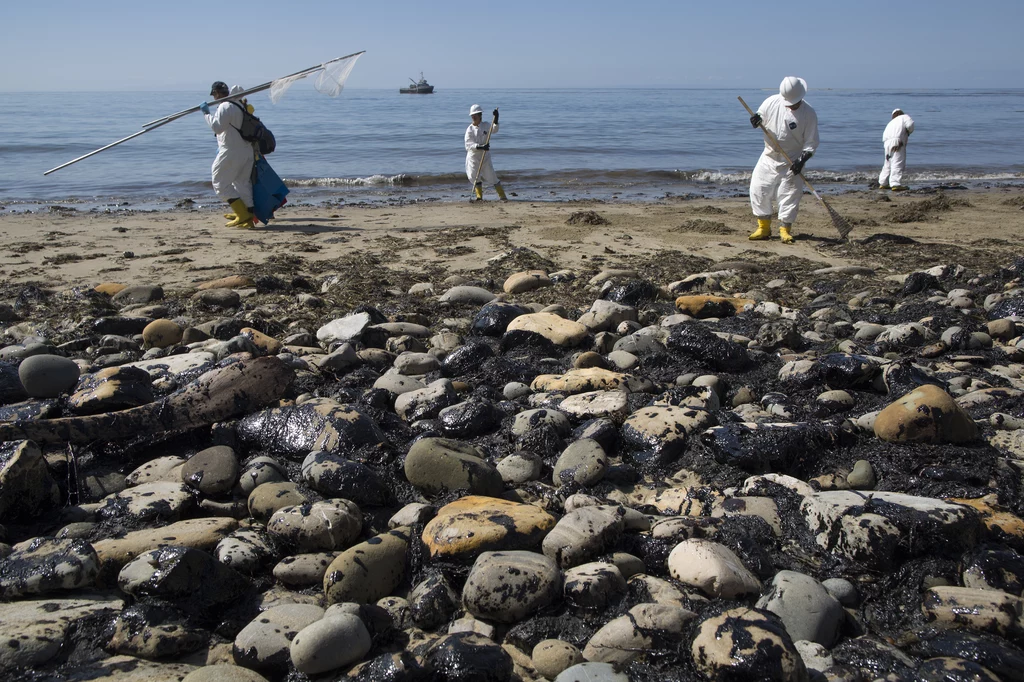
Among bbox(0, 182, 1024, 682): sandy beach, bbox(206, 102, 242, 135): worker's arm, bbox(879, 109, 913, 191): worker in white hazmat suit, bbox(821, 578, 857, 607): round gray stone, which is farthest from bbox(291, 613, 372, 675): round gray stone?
bbox(879, 109, 913, 191): worker in white hazmat suit

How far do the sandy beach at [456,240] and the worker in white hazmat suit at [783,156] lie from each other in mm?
310

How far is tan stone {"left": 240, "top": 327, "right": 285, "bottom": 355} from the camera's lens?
4.49m

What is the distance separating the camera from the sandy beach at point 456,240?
6895 mm

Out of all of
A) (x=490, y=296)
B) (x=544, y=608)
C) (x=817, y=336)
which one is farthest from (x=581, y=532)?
(x=490, y=296)

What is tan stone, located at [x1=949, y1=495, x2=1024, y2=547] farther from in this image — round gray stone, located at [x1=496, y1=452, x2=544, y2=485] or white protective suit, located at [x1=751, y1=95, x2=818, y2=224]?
white protective suit, located at [x1=751, y1=95, x2=818, y2=224]

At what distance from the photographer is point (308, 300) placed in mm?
5648

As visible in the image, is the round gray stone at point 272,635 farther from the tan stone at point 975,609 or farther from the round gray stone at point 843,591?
the tan stone at point 975,609

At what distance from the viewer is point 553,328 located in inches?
182

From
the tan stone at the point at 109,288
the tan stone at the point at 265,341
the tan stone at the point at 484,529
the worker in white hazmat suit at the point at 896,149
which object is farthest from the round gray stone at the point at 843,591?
the worker in white hazmat suit at the point at 896,149

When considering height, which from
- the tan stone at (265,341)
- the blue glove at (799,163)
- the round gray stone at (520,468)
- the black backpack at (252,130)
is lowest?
the round gray stone at (520,468)

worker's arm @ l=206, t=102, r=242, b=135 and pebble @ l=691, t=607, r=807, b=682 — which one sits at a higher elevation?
worker's arm @ l=206, t=102, r=242, b=135

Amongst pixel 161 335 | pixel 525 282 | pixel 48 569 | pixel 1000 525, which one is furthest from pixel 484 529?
pixel 525 282

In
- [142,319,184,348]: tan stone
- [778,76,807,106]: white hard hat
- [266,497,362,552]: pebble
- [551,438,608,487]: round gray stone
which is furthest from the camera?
[778,76,807,106]: white hard hat

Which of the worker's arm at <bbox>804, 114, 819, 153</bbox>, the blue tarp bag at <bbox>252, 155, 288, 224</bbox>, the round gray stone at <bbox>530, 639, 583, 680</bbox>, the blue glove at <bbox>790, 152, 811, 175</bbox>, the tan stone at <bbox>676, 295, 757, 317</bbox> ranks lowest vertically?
the round gray stone at <bbox>530, 639, 583, 680</bbox>
